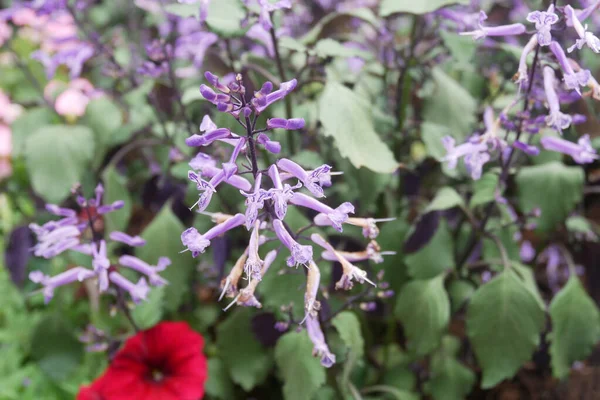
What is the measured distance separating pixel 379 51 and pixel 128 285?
26.7 inches

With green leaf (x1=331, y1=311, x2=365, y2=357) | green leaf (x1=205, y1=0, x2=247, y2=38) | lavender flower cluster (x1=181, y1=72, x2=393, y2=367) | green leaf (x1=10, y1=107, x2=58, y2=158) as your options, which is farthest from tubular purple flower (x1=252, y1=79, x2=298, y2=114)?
green leaf (x1=10, y1=107, x2=58, y2=158)

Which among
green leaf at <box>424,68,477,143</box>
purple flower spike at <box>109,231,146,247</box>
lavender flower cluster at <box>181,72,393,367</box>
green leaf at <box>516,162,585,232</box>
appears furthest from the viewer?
green leaf at <box>424,68,477,143</box>

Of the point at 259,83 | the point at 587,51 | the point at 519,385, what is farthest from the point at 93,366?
the point at 587,51

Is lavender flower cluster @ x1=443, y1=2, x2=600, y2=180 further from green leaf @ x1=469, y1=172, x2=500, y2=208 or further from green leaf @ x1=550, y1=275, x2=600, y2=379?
green leaf @ x1=550, y1=275, x2=600, y2=379

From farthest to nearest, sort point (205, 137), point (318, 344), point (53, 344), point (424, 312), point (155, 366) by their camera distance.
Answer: point (53, 344) < point (155, 366) < point (424, 312) < point (318, 344) < point (205, 137)

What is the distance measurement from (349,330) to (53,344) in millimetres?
654

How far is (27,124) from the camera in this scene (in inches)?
43.3

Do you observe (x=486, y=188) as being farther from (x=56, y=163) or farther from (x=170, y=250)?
(x=56, y=163)

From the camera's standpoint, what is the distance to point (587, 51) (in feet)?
3.88

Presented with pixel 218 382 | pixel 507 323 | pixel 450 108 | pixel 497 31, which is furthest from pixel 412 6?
pixel 218 382

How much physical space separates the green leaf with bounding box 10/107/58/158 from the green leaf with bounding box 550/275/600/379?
99 cm

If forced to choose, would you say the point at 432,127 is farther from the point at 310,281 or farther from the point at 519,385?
the point at 519,385

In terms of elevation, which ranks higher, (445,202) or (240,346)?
(445,202)

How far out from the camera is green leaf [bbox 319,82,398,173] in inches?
27.1
